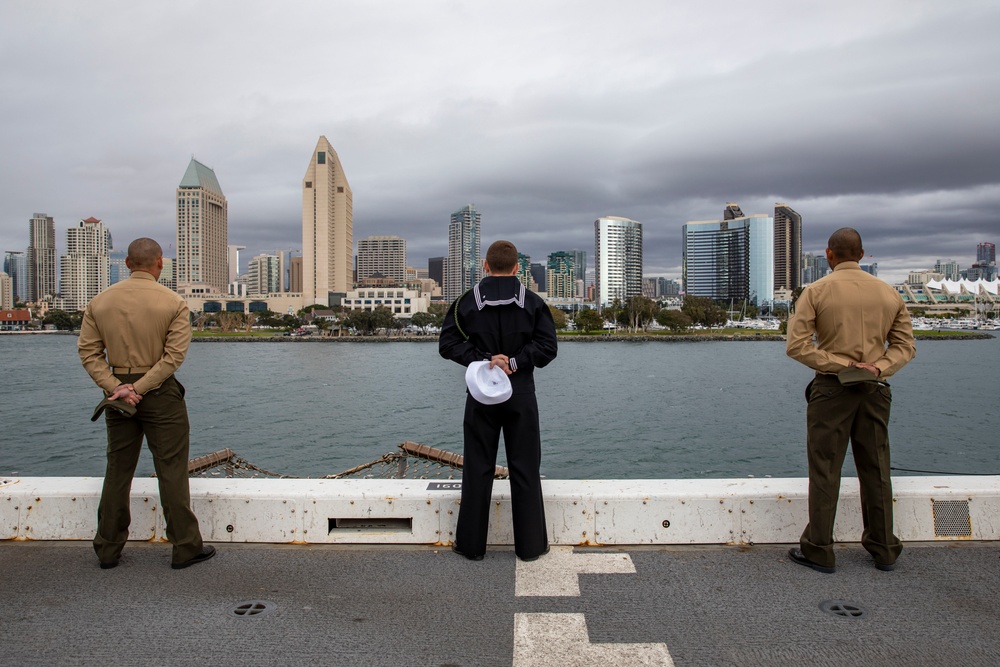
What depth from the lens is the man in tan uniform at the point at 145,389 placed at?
161 inches

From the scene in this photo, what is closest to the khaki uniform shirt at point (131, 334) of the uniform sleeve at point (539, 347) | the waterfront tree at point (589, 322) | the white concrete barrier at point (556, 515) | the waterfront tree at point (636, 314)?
the white concrete barrier at point (556, 515)

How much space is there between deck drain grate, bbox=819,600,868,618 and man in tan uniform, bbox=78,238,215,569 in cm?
370

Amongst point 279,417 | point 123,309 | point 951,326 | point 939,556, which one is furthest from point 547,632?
point 951,326

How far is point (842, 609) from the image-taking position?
11.6 ft

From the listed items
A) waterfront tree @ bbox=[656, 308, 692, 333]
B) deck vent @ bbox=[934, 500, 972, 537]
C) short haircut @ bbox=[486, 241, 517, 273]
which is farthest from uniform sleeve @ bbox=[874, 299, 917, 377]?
waterfront tree @ bbox=[656, 308, 692, 333]

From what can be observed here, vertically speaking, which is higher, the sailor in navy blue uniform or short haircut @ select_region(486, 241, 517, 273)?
short haircut @ select_region(486, 241, 517, 273)

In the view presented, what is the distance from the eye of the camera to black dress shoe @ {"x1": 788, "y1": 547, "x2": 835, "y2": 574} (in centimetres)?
407

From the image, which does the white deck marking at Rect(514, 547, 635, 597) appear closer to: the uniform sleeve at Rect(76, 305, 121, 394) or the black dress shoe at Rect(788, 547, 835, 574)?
the black dress shoe at Rect(788, 547, 835, 574)

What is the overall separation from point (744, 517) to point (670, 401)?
42021mm

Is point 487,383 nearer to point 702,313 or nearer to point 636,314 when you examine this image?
point 636,314

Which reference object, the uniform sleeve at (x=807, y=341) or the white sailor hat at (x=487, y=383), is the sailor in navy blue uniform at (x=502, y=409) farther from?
the uniform sleeve at (x=807, y=341)

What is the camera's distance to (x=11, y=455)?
28.7m

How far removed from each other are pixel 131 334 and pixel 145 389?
1.20ft

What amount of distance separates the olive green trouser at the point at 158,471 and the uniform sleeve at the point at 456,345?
5.64 feet
